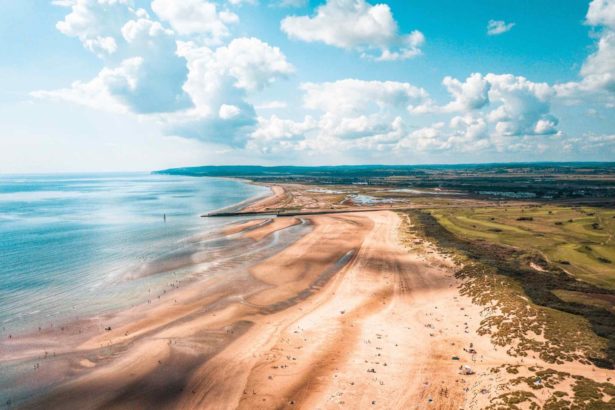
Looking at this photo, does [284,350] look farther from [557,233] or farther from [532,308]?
[557,233]

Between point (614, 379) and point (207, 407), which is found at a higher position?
point (614, 379)

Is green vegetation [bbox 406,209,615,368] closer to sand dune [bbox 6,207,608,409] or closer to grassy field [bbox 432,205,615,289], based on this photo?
sand dune [bbox 6,207,608,409]

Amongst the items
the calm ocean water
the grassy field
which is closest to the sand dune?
the calm ocean water

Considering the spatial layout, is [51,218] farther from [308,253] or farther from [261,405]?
[261,405]

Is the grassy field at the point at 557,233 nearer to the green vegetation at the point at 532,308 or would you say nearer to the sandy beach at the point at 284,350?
the green vegetation at the point at 532,308

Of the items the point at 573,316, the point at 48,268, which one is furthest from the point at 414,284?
the point at 48,268

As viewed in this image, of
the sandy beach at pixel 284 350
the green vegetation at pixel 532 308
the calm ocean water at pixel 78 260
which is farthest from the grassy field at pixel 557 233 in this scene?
the calm ocean water at pixel 78 260
